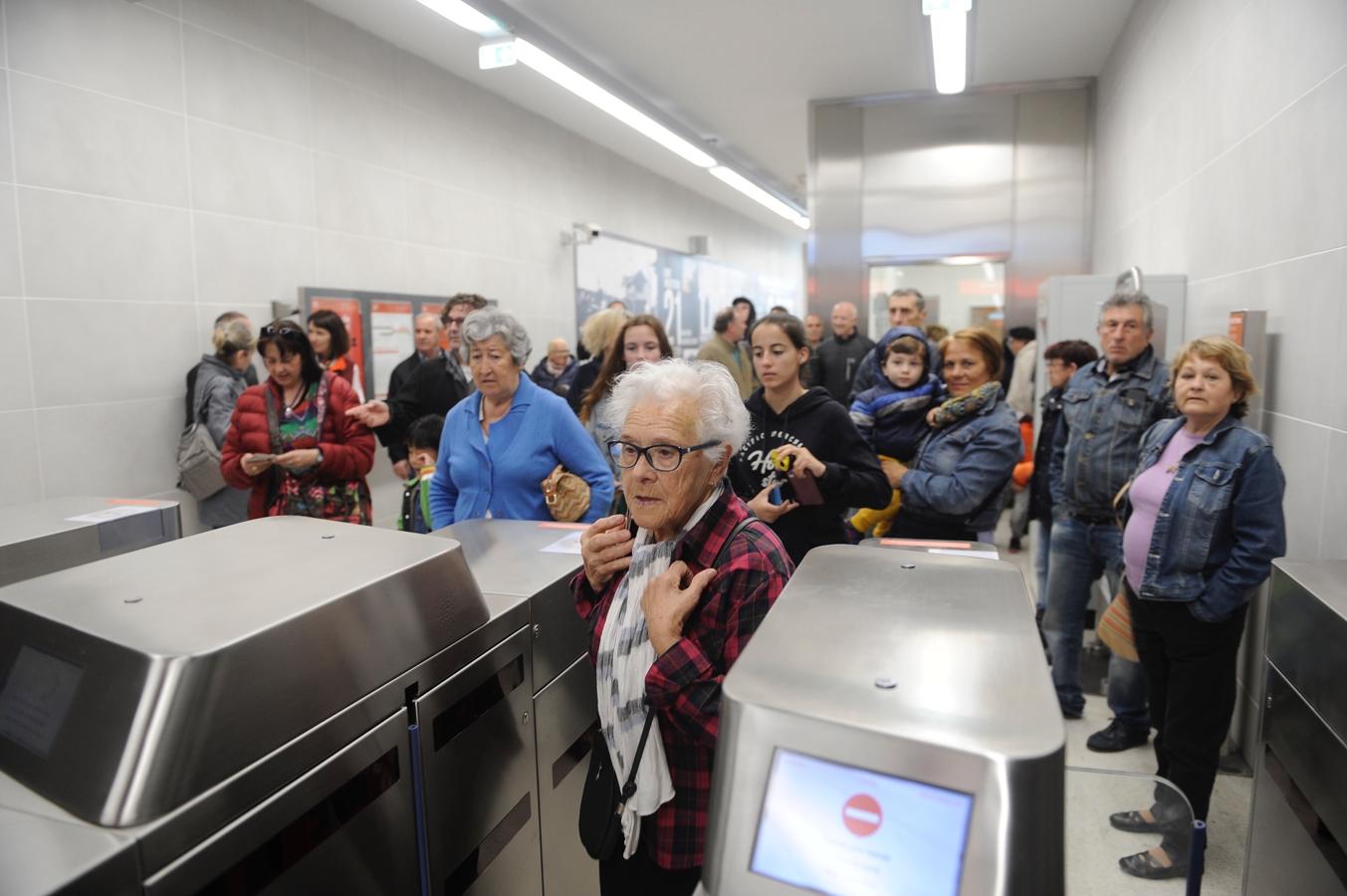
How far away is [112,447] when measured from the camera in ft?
12.3

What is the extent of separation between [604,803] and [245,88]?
14.0ft

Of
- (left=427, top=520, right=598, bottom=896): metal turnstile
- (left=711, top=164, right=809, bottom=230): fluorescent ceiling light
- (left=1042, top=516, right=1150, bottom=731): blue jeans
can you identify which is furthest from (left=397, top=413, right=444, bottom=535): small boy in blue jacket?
(left=711, top=164, right=809, bottom=230): fluorescent ceiling light

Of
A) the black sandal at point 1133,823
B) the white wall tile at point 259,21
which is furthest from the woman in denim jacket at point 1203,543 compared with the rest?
the white wall tile at point 259,21

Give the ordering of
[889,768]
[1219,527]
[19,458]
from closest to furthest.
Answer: [889,768] < [1219,527] < [19,458]

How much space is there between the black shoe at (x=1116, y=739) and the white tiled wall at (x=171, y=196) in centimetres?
405

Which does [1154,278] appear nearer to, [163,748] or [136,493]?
[163,748]

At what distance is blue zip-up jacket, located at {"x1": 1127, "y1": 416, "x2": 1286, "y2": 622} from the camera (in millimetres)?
2221

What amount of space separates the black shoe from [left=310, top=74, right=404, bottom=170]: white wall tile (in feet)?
15.7

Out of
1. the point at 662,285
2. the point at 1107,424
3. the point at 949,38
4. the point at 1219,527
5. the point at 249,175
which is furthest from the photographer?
the point at 662,285

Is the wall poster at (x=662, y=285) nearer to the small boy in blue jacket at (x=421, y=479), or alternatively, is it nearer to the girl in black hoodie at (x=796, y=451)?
the small boy in blue jacket at (x=421, y=479)

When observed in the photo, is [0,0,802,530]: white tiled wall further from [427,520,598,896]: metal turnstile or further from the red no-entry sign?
the red no-entry sign

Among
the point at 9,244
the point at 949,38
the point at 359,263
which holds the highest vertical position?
the point at 949,38

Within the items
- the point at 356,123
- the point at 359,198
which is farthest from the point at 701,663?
the point at 356,123

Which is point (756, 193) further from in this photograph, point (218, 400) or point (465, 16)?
point (218, 400)
